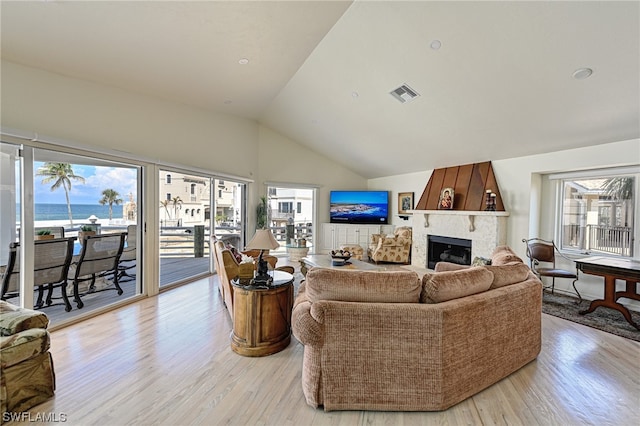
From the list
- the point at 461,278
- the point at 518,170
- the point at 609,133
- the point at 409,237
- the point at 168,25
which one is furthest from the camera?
the point at 409,237

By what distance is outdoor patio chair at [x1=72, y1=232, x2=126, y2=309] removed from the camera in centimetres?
366

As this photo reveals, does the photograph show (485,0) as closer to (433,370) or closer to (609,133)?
(609,133)

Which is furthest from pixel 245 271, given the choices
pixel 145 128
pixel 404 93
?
pixel 404 93

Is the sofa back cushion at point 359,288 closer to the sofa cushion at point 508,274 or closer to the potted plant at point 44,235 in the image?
the sofa cushion at point 508,274

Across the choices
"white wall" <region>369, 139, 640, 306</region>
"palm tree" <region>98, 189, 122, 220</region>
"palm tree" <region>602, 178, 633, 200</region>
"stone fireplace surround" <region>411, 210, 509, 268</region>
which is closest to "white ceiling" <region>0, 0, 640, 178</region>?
"white wall" <region>369, 139, 640, 306</region>

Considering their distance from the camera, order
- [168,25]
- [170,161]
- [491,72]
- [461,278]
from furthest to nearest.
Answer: [170,161], [491,72], [168,25], [461,278]

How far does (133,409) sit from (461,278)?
8.23ft

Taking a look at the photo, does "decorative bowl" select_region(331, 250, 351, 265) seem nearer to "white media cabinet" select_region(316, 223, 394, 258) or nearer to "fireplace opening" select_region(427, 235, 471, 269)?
"fireplace opening" select_region(427, 235, 471, 269)

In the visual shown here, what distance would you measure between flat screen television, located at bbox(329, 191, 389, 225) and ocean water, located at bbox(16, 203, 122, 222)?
5422 mm

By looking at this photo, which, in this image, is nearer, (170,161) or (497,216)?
(170,161)

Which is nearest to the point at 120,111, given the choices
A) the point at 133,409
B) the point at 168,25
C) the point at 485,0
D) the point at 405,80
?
the point at 168,25

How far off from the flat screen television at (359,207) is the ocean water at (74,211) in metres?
5.42

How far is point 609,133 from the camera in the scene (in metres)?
3.83

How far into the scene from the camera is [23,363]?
1.94 metres
